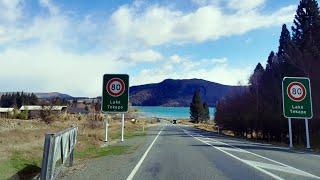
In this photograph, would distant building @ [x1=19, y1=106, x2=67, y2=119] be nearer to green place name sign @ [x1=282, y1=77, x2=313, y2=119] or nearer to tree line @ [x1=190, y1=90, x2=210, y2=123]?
green place name sign @ [x1=282, y1=77, x2=313, y2=119]

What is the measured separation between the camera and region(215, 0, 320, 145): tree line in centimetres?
5603

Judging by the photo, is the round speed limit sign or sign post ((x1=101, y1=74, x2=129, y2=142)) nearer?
the round speed limit sign

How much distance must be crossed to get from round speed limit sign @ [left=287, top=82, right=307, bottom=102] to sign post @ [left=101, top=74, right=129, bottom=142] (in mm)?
11316

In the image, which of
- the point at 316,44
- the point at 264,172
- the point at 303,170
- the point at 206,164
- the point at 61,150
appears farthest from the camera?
the point at 316,44

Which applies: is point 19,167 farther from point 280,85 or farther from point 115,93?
point 280,85

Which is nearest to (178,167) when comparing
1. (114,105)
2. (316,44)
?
(114,105)

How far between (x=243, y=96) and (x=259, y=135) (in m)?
7.66

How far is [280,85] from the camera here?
6306 cm

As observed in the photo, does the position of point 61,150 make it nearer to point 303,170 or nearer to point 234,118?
point 303,170

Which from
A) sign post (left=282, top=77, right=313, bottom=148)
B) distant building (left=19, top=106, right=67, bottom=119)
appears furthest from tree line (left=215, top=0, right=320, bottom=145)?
distant building (left=19, top=106, right=67, bottom=119)

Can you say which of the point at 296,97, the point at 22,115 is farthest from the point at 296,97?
the point at 22,115

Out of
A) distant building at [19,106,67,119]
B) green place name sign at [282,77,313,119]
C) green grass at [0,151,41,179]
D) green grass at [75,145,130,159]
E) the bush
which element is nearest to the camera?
green grass at [0,151,41,179]

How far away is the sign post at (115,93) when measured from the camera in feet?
109

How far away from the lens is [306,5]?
60.4m
